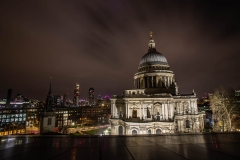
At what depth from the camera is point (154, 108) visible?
4906 centimetres

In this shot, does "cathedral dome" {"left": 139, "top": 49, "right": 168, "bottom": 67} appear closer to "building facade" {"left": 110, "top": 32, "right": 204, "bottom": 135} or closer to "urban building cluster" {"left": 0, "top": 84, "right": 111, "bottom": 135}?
"building facade" {"left": 110, "top": 32, "right": 204, "bottom": 135}

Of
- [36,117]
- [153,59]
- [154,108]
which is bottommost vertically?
[36,117]

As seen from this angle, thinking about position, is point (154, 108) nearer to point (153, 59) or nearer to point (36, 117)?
point (153, 59)

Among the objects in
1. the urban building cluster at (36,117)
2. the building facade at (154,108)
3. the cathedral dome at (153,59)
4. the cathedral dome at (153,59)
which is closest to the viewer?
the building facade at (154,108)

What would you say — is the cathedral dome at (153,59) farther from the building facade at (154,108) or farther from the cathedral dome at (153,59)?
the building facade at (154,108)

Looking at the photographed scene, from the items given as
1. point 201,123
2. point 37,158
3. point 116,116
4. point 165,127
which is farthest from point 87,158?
point 201,123

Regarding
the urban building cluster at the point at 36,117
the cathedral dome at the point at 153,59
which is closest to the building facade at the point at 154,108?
the cathedral dome at the point at 153,59

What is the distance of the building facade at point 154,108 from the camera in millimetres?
44469

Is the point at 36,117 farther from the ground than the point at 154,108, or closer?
closer

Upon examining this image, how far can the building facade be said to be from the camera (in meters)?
44.5

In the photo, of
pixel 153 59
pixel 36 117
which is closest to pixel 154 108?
pixel 153 59

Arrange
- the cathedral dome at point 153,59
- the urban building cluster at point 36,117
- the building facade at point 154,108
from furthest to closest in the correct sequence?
the urban building cluster at point 36,117, the cathedral dome at point 153,59, the building facade at point 154,108

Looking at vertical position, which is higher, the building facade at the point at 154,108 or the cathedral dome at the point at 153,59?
the cathedral dome at the point at 153,59

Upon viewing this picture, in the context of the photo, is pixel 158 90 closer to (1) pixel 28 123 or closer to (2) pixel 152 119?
(2) pixel 152 119
